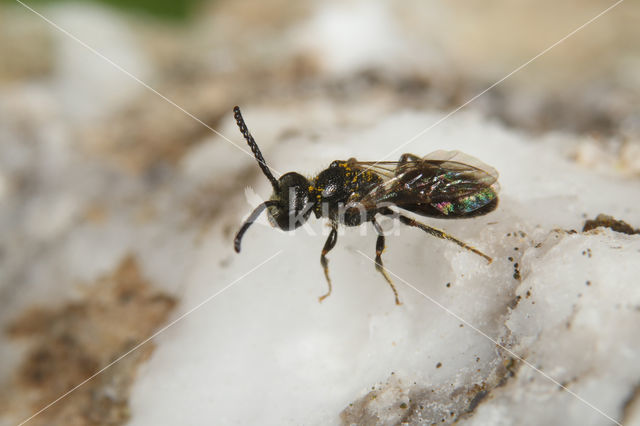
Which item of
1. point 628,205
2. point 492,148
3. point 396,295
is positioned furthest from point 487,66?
point 396,295

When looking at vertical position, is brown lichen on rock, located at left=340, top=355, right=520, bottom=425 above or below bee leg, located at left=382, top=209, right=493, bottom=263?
below

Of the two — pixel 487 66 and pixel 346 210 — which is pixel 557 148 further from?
pixel 487 66

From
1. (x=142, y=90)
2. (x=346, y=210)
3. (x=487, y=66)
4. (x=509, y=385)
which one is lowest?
(x=509, y=385)

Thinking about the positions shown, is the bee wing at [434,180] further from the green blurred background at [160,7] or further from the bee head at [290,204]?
the green blurred background at [160,7]

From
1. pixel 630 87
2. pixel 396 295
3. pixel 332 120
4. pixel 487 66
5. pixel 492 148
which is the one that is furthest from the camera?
pixel 487 66

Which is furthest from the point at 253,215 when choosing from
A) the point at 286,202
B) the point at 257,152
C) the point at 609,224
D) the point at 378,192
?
the point at 609,224

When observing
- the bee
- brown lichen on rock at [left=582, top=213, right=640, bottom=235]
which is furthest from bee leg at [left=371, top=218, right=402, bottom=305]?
brown lichen on rock at [left=582, top=213, right=640, bottom=235]

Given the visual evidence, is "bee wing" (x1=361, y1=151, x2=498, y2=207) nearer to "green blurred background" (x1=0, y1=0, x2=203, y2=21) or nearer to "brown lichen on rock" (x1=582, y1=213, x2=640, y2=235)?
"brown lichen on rock" (x1=582, y1=213, x2=640, y2=235)

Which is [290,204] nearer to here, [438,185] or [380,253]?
[380,253]
